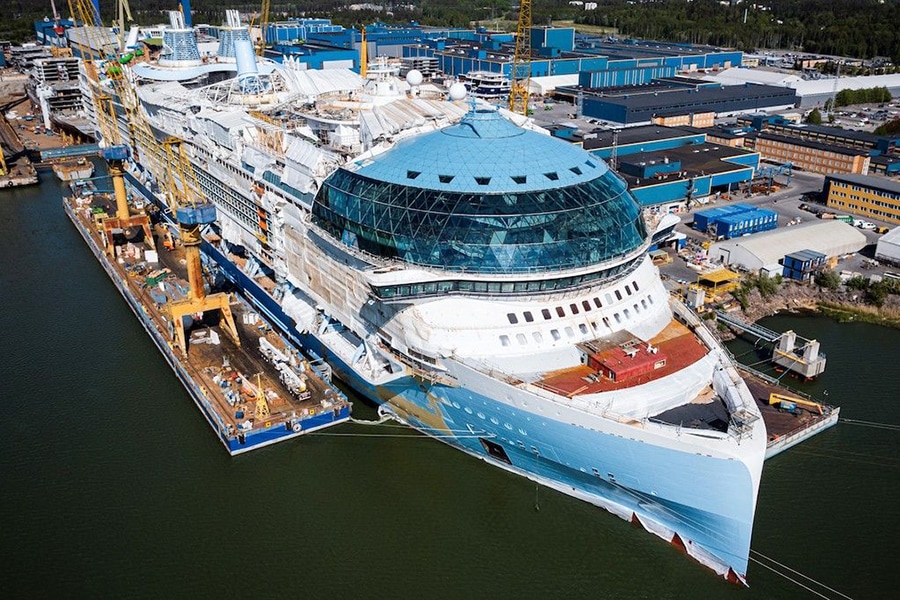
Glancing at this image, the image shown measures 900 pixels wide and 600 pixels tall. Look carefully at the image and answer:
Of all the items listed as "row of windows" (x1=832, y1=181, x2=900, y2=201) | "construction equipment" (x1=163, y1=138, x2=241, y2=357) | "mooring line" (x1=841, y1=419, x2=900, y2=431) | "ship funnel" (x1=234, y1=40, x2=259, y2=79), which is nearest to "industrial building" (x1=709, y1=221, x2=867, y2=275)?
"row of windows" (x1=832, y1=181, x2=900, y2=201)

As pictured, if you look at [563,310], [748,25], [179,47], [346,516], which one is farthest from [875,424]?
[748,25]

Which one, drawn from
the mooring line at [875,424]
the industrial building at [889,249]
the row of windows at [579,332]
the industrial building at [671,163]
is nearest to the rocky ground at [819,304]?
the industrial building at [889,249]

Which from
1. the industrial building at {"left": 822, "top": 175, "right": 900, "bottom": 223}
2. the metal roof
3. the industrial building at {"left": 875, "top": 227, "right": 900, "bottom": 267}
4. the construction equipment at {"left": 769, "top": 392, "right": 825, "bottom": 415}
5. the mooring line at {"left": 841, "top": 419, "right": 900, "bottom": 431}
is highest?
the metal roof

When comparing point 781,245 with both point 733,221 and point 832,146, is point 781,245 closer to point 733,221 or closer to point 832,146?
point 733,221

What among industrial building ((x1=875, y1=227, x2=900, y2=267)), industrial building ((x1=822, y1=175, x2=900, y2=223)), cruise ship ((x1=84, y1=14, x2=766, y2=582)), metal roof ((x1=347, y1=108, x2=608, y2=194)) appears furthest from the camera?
industrial building ((x1=822, y1=175, x2=900, y2=223))

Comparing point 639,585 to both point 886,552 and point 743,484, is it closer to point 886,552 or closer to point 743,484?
point 743,484

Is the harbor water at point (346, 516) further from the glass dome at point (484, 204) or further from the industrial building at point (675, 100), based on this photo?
the industrial building at point (675, 100)

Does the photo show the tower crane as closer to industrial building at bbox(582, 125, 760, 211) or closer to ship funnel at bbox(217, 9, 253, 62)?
ship funnel at bbox(217, 9, 253, 62)
